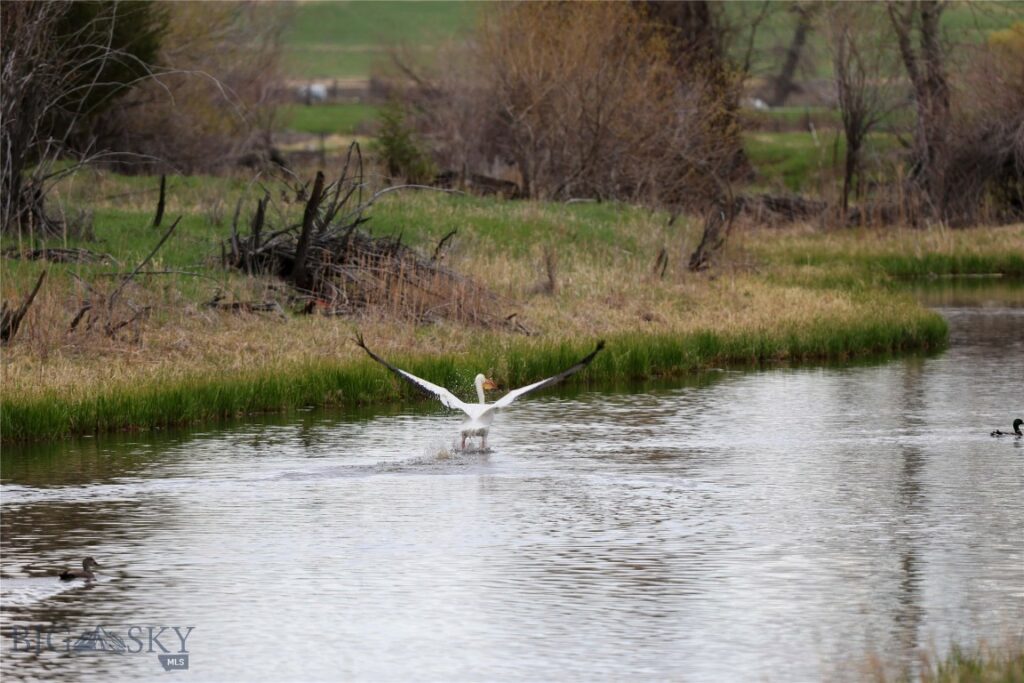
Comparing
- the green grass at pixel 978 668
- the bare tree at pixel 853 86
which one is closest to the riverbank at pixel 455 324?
the green grass at pixel 978 668

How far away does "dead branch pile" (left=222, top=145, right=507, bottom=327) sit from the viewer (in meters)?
23.7

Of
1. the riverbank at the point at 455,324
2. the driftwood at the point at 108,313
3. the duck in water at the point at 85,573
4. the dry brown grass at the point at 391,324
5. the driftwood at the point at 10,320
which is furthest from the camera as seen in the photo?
the driftwood at the point at 108,313

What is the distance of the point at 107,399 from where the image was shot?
1788cm

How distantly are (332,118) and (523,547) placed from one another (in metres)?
A: 78.1

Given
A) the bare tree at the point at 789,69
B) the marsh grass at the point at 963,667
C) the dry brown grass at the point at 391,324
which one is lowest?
the marsh grass at the point at 963,667

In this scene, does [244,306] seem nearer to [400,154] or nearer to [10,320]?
[10,320]

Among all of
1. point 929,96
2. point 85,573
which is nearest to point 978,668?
point 85,573

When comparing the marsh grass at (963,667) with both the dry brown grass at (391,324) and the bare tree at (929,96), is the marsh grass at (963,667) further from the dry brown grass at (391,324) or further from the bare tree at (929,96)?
the bare tree at (929,96)

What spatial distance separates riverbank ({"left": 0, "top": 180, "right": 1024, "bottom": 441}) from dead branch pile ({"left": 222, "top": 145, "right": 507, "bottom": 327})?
1.09ft

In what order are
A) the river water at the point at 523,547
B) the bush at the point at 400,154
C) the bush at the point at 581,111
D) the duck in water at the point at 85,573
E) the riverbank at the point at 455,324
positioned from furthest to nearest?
the bush at the point at 400,154 → the bush at the point at 581,111 → the riverbank at the point at 455,324 → the duck in water at the point at 85,573 → the river water at the point at 523,547

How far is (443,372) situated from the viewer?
2055 centimetres

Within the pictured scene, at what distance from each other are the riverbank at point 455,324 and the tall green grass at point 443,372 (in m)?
0.02

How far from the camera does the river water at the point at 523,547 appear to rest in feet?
32.1

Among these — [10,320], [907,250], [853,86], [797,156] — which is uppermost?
[853,86]
